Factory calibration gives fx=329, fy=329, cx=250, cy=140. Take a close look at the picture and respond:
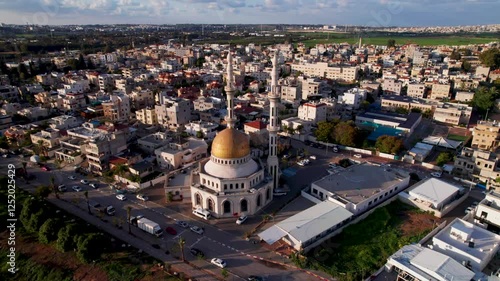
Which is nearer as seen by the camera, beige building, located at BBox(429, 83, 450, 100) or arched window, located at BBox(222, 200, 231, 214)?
arched window, located at BBox(222, 200, 231, 214)

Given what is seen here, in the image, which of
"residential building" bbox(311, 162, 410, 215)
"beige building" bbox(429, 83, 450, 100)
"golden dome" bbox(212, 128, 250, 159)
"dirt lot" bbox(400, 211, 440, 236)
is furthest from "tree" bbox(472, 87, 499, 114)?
"golden dome" bbox(212, 128, 250, 159)

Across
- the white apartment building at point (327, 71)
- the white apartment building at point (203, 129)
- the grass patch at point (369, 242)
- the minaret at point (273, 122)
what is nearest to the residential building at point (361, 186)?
the grass patch at point (369, 242)

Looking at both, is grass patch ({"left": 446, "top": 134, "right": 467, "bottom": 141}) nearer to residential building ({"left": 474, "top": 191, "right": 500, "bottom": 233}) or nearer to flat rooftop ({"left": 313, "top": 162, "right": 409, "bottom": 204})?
flat rooftop ({"left": 313, "top": 162, "right": 409, "bottom": 204})

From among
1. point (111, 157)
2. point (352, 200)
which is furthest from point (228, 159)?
point (111, 157)

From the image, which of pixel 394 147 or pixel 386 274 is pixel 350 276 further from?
pixel 394 147

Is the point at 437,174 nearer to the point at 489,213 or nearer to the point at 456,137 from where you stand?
the point at 489,213

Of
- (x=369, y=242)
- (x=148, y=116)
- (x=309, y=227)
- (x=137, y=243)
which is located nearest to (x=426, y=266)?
(x=369, y=242)
